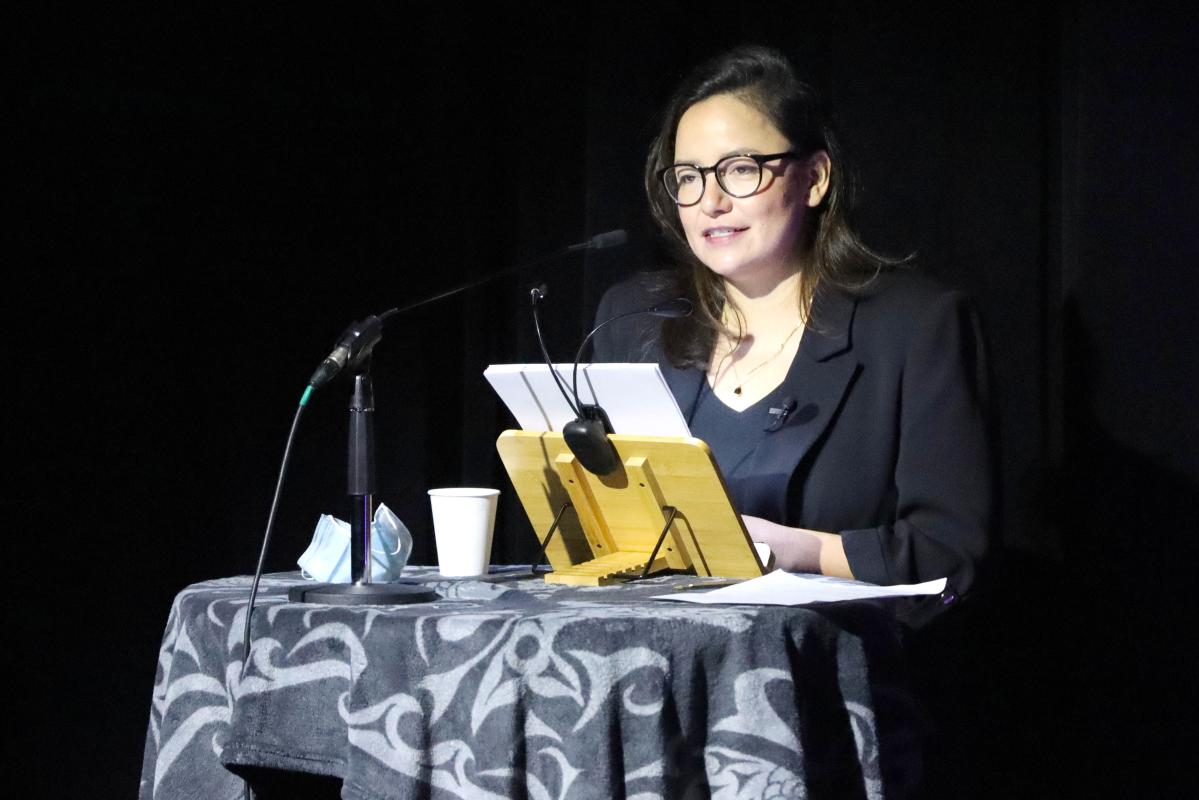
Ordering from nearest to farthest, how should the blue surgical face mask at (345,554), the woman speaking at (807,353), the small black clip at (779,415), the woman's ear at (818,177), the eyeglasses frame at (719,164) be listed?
1. the blue surgical face mask at (345,554)
2. the woman speaking at (807,353)
3. the small black clip at (779,415)
4. the eyeglasses frame at (719,164)
5. the woman's ear at (818,177)

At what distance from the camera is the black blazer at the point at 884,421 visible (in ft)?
6.68

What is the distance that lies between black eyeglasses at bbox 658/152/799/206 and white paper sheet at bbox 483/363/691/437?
A: 2.02 ft

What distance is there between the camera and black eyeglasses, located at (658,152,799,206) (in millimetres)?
2266

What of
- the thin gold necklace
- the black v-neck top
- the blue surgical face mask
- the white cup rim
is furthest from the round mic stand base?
the thin gold necklace

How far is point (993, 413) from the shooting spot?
213cm

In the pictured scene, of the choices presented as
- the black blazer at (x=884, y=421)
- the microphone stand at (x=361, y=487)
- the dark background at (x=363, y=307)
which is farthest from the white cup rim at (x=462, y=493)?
the dark background at (x=363, y=307)

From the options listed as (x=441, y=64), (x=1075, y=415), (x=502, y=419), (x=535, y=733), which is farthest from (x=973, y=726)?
(x=441, y=64)

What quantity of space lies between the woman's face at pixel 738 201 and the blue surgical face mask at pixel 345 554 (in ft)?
2.66

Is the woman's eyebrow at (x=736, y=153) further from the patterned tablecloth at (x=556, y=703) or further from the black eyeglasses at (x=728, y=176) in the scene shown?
the patterned tablecloth at (x=556, y=703)

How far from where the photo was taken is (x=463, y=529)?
1.86 meters

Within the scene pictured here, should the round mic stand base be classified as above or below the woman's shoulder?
below

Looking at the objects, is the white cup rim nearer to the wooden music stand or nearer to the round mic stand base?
the wooden music stand

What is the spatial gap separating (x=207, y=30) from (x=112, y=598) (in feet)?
3.72

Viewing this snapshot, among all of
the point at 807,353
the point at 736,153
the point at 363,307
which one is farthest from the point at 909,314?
the point at 363,307
